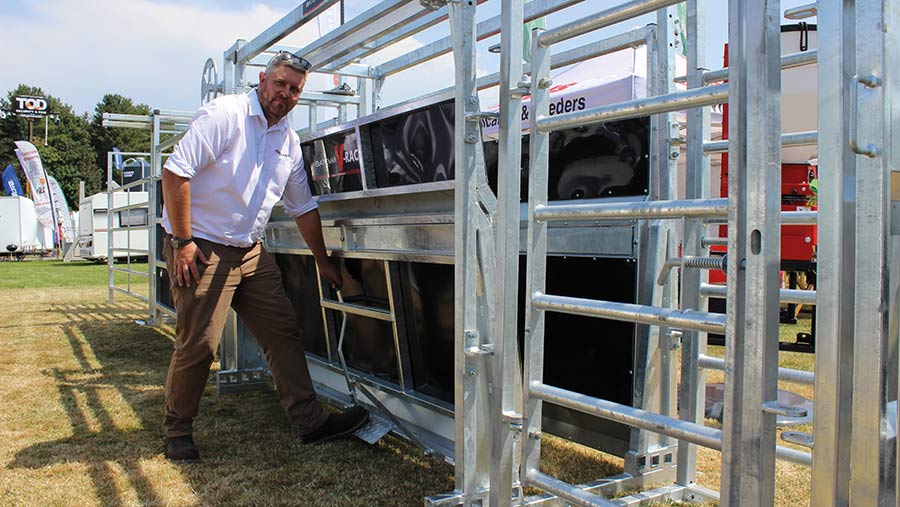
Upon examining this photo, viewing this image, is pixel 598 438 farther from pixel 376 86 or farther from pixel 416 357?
pixel 376 86

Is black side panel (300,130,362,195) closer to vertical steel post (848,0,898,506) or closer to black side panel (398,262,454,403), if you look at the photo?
black side panel (398,262,454,403)

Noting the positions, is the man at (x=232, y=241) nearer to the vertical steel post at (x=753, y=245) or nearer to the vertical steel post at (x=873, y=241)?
the vertical steel post at (x=753, y=245)

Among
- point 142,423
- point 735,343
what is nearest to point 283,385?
point 142,423

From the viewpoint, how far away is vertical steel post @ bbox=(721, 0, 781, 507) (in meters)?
1.68

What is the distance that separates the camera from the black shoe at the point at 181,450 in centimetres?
373

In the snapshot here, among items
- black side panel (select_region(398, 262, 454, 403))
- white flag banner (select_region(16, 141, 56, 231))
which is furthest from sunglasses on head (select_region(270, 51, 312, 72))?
white flag banner (select_region(16, 141, 56, 231))

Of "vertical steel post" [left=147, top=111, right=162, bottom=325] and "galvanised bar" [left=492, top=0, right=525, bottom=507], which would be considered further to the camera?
"vertical steel post" [left=147, top=111, right=162, bottom=325]

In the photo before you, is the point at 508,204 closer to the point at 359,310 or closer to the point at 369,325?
the point at 359,310

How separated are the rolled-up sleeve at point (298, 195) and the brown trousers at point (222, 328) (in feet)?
0.95

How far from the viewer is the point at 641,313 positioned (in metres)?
2.12

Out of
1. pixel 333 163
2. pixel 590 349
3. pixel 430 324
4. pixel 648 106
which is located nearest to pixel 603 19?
pixel 648 106

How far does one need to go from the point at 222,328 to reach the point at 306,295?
1.06 meters

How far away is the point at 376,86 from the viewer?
5.80 metres

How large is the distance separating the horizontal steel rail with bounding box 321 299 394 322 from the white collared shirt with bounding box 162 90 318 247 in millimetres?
619
